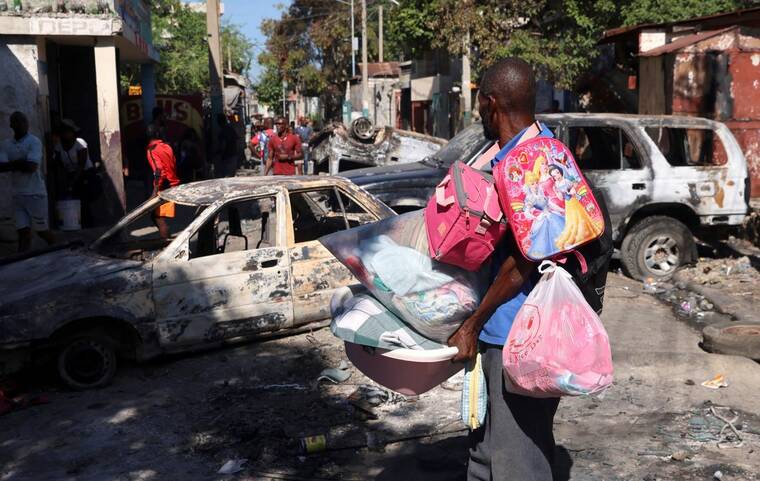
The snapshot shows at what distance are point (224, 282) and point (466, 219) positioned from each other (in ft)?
13.3

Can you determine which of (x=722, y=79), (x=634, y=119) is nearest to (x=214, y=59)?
(x=722, y=79)

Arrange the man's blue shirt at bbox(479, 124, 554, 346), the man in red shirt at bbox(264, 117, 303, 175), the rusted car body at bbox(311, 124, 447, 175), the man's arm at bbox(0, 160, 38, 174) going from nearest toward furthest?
the man's blue shirt at bbox(479, 124, 554, 346)
the man's arm at bbox(0, 160, 38, 174)
the rusted car body at bbox(311, 124, 447, 175)
the man in red shirt at bbox(264, 117, 303, 175)

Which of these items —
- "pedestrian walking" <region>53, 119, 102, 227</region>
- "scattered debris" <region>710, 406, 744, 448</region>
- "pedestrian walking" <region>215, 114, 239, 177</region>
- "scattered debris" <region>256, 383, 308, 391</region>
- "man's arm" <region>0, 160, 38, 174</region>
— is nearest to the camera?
"scattered debris" <region>710, 406, 744, 448</region>

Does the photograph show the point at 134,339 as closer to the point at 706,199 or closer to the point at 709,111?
the point at 706,199

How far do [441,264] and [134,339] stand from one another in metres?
3.93

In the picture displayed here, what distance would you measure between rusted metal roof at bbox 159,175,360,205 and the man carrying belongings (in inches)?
158

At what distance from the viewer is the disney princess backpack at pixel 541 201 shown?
9.38 ft

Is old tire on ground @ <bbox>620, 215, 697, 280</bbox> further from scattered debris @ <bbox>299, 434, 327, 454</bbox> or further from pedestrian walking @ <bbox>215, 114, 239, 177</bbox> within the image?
pedestrian walking @ <bbox>215, 114, 239, 177</bbox>

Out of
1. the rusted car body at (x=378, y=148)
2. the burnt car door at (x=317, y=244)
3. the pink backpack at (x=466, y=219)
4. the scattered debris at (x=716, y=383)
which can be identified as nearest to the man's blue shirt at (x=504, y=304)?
the pink backpack at (x=466, y=219)

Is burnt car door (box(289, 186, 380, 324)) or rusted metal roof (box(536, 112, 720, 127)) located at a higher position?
rusted metal roof (box(536, 112, 720, 127))

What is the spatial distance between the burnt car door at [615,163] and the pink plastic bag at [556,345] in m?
6.70

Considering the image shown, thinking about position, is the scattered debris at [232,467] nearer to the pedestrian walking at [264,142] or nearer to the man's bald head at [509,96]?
the man's bald head at [509,96]

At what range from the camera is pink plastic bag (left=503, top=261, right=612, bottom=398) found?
2.82 m

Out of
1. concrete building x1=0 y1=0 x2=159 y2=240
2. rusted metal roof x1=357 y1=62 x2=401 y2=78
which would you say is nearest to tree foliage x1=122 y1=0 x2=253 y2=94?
rusted metal roof x1=357 y1=62 x2=401 y2=78
